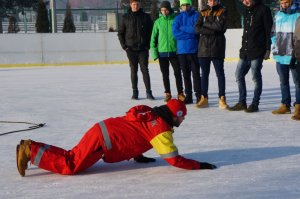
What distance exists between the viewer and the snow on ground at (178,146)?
3650 millimetres

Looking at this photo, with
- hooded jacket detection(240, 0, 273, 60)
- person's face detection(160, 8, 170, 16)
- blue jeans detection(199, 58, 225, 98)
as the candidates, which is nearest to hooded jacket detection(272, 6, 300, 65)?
hooded jacket detection(240, 0, 273, 60)

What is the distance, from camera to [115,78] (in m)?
11.7

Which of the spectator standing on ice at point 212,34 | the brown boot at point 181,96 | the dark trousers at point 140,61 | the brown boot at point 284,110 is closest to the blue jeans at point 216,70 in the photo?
the spectator standing on ice at point 212,34

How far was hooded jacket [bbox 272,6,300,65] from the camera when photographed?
6.20 m

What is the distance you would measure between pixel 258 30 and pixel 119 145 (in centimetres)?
310

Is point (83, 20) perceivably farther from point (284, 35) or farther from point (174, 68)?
point (284, 35)

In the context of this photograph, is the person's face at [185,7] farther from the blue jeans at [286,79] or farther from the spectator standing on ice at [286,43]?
the blue jeans at [286,79]

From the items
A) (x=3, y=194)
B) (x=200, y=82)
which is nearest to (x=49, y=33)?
(x=200, y=82)

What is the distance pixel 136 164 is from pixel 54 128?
6.49ft

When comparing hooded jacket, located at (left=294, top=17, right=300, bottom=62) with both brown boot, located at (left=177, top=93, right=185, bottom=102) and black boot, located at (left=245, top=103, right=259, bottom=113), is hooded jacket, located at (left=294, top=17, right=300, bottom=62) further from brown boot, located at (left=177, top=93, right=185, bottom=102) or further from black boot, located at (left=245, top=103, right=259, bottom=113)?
brown boot, located at (left=177, top=93, right=185, bottom=102)

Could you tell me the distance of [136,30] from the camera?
802cm

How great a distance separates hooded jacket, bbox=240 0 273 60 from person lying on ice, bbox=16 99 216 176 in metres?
2.73

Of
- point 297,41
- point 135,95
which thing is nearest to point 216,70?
point 297,41

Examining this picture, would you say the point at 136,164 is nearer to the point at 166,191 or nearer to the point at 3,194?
the point at 166,191
